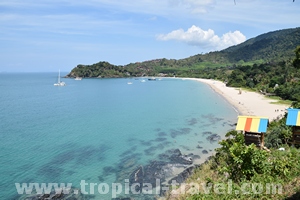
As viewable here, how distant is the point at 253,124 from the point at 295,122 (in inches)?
92.8

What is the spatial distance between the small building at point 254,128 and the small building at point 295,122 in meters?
1.28

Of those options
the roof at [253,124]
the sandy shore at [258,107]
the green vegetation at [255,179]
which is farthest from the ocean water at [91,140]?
the green vegetation at [255,179]

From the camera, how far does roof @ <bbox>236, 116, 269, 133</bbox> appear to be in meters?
15.7

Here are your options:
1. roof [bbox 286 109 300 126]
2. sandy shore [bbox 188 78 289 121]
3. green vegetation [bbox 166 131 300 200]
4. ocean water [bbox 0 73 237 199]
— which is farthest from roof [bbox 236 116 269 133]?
sandy shore [bbox 188 78 289 121]

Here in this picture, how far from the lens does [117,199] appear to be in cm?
1691

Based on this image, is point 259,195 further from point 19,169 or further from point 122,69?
point 122,69

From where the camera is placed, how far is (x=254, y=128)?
15.8 meters

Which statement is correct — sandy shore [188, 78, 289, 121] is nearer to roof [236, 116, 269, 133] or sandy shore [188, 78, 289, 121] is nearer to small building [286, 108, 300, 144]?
small building [286, 108, 300, 144]

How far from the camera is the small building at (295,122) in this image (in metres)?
15.2

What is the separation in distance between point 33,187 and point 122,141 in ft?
44.5

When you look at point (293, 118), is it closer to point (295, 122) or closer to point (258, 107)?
point (295, 122)

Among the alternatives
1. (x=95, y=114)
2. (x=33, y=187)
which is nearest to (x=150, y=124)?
(x=95, y=114)

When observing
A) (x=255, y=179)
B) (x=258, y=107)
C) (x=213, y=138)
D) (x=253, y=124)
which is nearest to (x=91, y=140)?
Answer: (x=213, y=138)

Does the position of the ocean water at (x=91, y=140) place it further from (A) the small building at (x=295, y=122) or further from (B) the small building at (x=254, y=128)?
(A) the small building at (x=295, y=122)
